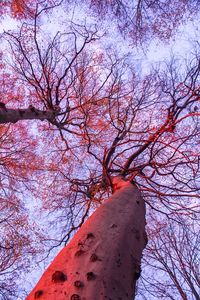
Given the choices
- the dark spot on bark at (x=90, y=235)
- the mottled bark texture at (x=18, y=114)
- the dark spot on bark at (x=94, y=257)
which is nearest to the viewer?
the dark spot on bark at (x=94, y=257)

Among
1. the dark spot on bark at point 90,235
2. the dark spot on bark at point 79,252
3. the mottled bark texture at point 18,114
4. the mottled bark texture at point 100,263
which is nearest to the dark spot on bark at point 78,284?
the mottled bark texture at point 100,263

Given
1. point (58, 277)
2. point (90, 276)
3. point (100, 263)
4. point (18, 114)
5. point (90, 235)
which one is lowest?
point (58, 277)

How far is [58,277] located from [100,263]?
0.31m

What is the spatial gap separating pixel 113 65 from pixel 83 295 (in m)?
7.27

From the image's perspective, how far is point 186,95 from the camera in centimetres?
571

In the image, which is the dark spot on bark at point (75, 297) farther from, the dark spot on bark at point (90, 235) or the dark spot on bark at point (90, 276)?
the dark spot on bark at point (90, 235)

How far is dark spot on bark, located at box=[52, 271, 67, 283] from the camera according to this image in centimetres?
171

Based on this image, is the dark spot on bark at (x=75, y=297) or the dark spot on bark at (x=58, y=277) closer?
the dark spot on bark at (x=75, y=297)

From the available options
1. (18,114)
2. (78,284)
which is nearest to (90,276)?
(78,284)

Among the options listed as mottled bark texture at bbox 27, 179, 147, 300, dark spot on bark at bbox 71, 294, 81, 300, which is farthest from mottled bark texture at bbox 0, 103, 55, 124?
dark spot on bark at bbox 71, 294, 81, 300

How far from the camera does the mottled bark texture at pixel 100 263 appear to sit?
1640 millimetres

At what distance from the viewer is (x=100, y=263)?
1.89m

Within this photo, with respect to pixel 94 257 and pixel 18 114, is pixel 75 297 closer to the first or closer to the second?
pixel 94 257

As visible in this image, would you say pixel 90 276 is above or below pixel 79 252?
below
